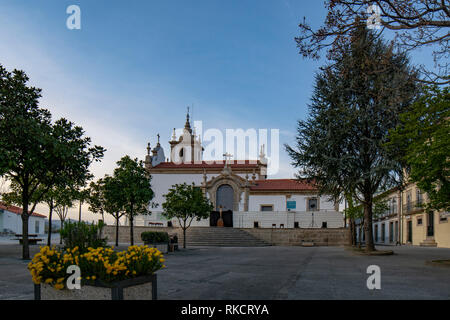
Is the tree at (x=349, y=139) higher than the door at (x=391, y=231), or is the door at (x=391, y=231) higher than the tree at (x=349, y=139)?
the tree at (x=349, y=139)

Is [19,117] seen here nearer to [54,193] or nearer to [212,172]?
[54,193]

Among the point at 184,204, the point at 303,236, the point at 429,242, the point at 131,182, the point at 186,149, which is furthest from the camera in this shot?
the point at 186,149

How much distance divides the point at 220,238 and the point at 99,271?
3204cm

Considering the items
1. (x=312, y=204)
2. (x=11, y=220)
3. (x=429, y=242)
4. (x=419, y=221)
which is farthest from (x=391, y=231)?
(x=11, y=220)

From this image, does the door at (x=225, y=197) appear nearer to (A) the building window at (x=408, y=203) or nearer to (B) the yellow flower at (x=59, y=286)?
(A) the building window at (x=408, y=203)

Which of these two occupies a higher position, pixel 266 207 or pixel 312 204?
pixel 312 204

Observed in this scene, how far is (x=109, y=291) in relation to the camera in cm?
587

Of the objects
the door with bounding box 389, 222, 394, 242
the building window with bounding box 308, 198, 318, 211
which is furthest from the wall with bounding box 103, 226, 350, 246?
the door with bounding box 389, 222, 394, 242

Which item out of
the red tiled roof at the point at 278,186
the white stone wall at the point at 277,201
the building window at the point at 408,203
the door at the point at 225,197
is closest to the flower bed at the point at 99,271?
the building window at the point at 408,203

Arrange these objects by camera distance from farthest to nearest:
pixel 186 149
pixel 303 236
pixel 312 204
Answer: pixel 186 149
pixel 312 204
pixel 303 236

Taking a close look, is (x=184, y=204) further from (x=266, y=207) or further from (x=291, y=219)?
(x=266, y=207)

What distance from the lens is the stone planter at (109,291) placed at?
5867mm

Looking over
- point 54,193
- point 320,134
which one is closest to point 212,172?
point 54,193

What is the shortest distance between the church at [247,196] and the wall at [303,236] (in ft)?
13.2
